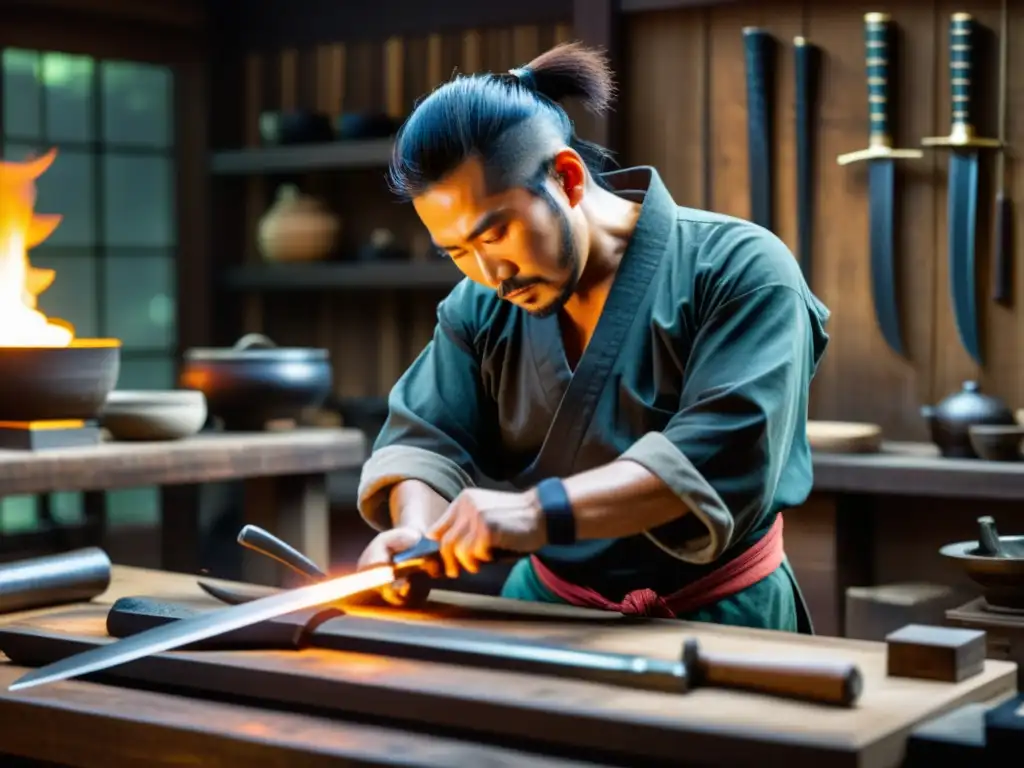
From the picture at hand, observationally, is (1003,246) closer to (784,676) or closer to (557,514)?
(557,514)

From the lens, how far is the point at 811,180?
4.59m

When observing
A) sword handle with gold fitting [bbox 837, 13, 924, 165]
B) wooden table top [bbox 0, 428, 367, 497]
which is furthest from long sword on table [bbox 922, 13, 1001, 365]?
wooden table top [bbox 0, 428, 367, 497]

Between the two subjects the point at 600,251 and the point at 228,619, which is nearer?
the point at 228,619

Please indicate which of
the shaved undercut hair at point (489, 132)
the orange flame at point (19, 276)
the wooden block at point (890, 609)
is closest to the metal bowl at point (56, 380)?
the orange flame at point (19, 276)

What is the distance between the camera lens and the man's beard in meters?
2.16

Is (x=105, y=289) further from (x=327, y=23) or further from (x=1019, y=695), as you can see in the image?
(x=1019, y=695)

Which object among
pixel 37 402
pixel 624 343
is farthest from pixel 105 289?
pixel 624 343

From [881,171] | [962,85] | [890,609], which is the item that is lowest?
[890,609]

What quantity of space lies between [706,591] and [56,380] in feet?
5.65

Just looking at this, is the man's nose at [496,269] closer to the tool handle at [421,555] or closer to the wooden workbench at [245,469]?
the tool handle at [421,555]

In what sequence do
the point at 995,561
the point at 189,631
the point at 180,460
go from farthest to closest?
the point at 180,460
the point at 995,561
the point at 189,631

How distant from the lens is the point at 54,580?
233 centimetres

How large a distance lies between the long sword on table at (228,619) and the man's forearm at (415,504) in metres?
0.14

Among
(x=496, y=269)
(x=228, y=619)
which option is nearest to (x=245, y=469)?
(x=496, y=269)
